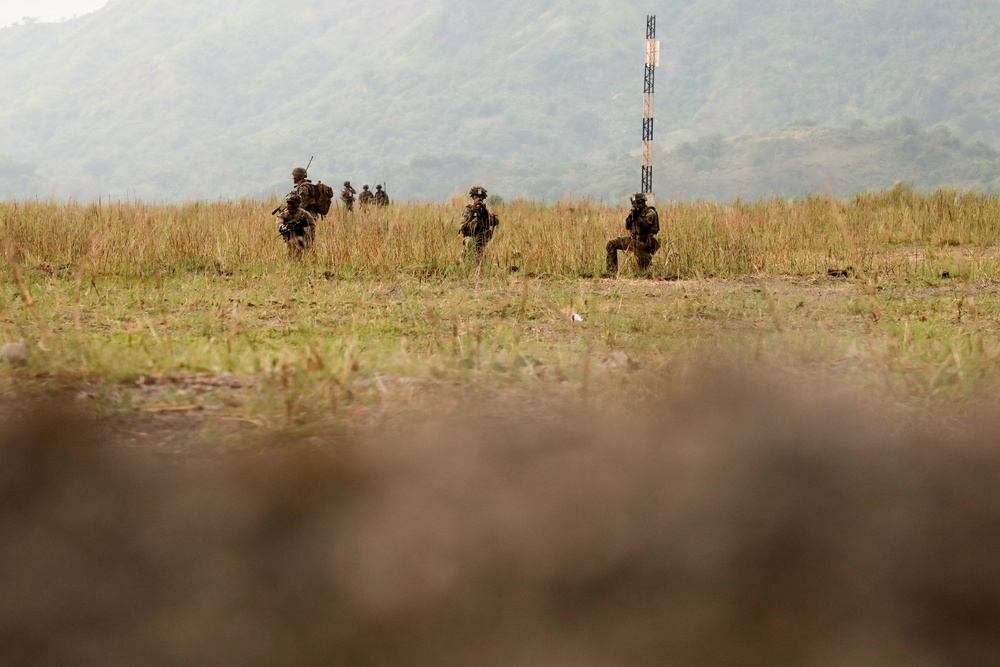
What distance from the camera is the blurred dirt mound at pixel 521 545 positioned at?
122 inches

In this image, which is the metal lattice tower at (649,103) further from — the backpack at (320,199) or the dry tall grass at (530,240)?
the backpack at (320,199)

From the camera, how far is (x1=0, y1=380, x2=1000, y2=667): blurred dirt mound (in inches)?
122

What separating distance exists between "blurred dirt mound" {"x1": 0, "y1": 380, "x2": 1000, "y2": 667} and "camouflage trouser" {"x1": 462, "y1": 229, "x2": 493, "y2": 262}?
23.4 ft

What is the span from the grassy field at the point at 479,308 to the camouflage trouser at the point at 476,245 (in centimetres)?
12

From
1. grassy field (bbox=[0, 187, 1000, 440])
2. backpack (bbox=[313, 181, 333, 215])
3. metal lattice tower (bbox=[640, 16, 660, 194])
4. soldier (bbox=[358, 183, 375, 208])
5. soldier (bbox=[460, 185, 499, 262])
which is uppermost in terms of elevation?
metal lattice tower (bbox=[640, 16, 660, 194])

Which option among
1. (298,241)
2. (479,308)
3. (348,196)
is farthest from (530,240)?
(348,196)

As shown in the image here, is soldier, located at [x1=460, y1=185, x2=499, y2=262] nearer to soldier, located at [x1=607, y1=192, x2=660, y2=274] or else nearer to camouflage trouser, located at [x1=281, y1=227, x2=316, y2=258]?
soldier, located at [x1=607, y1=192, x2=660, y2=274]

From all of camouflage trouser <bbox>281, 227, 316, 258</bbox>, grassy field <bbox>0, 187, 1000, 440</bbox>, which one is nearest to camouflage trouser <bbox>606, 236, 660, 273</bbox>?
grassy field <bbox>0, 187, 1000, 440</bbox>

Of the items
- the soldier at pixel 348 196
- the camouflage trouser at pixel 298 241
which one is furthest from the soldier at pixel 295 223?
the soldier at pixel 348 196

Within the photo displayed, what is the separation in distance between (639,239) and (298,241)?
3379mm

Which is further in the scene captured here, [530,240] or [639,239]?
[530,240]

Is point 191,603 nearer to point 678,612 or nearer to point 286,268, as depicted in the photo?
point 678,612

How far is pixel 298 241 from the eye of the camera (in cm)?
1102

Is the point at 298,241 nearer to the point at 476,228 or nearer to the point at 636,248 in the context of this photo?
the point at 476,228
